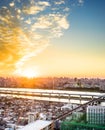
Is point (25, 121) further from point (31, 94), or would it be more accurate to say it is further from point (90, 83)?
point (90, 83)

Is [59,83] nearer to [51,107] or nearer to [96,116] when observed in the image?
[51,107]

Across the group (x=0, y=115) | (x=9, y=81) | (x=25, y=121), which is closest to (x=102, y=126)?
(x=25, y=121)

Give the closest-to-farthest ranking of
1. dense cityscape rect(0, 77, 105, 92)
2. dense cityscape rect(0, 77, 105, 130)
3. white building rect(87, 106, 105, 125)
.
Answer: white building rect(87, 106, 105, 125) → dense cityscape rect(0, 77, 105, 130) → dense cityscape rect(0, 77, 105, 92)

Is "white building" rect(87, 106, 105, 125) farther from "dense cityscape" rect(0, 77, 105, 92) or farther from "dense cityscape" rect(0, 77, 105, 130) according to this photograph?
"dense cityscape" rect(0, 77, 105, 92)

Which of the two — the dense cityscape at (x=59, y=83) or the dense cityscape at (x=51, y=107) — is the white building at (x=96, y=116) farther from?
the dense cityscape at (x=59, y=83)

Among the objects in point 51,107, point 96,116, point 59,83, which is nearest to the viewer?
point 96,116

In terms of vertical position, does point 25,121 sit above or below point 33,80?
below

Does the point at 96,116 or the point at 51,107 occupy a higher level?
the point at 96,116

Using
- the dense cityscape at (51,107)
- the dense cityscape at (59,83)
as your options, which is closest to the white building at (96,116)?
the dense cityscape at (51,107)

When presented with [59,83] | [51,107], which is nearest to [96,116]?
[51,107]

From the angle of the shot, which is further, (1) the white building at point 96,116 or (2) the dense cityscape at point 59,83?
(2) the dense cityscape at point 59,83

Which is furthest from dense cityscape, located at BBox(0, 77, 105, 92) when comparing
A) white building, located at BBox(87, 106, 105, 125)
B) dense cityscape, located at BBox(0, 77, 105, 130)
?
white building, located at BBox(87, 106, 105, 125)
